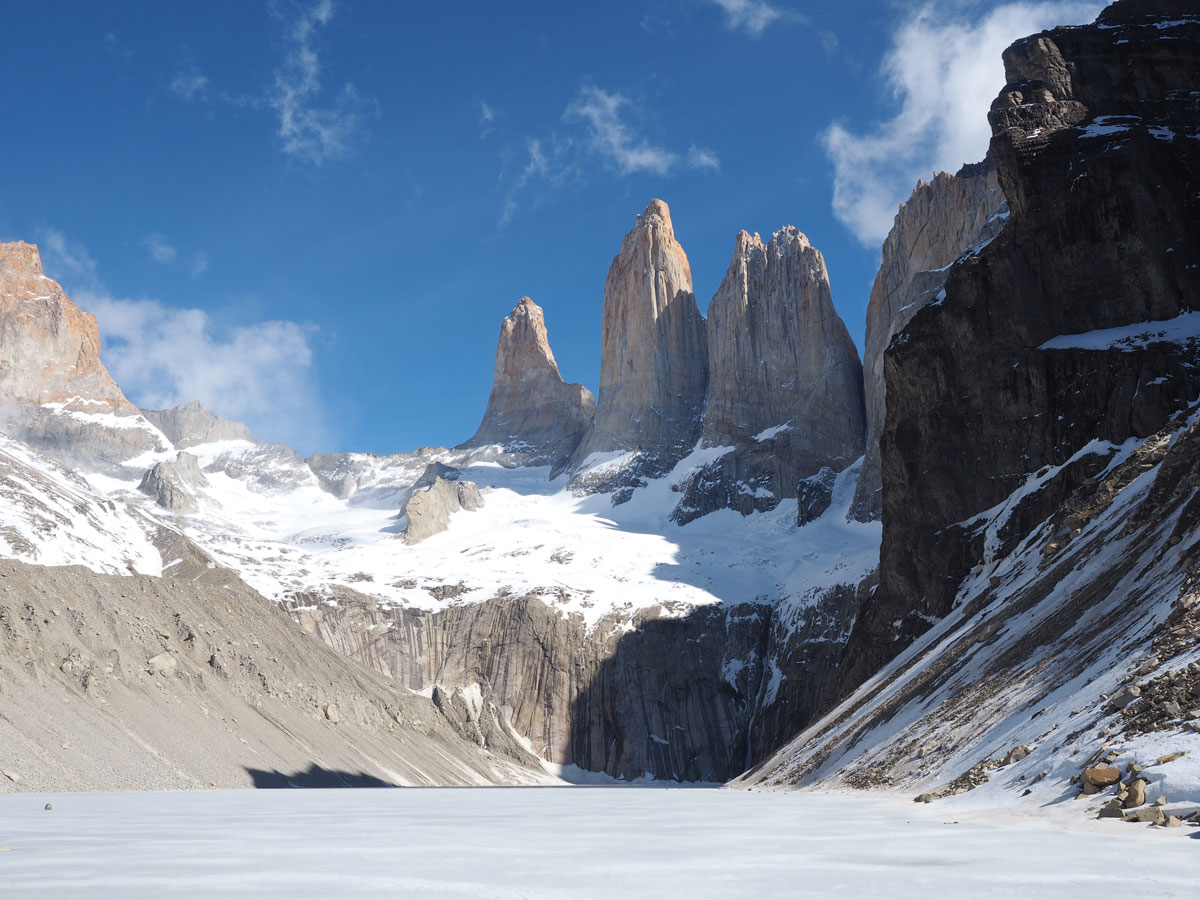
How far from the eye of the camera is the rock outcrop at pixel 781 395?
18312cm

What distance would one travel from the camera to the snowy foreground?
10.6 m

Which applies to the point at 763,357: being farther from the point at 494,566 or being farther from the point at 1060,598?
the point at 1060,598

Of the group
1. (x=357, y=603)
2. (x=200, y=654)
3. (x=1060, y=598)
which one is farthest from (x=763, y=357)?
(x=1060, y=598)

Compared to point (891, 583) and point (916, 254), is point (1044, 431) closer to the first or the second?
point (891, 583)

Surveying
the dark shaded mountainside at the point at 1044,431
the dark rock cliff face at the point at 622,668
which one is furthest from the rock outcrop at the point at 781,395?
the dark shaded mountainside at the point at 1044,431

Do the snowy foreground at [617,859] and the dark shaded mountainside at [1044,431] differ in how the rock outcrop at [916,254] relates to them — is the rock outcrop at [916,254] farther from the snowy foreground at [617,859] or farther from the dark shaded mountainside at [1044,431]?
the snowy foreground at [617,859]

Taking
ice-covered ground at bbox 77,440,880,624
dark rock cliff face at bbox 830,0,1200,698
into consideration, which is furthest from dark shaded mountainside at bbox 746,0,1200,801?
ice-covered ground at bbox 77,440,880,624

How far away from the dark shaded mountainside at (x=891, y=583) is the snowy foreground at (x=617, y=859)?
487 cm

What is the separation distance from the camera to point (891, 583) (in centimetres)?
7694

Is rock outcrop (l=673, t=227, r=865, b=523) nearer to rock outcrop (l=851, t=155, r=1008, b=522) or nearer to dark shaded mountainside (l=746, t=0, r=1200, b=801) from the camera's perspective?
rock outcrop (l=851, t=155, r=1008, b=522)

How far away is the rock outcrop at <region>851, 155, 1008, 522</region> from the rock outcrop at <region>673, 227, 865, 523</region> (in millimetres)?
12488

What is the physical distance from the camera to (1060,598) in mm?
38281

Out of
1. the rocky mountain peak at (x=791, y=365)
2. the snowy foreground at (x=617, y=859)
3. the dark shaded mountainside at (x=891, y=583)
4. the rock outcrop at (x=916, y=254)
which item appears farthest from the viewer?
the rocky mountain peak at (x=791, y=365)

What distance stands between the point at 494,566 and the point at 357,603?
2210cm
